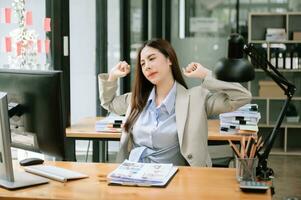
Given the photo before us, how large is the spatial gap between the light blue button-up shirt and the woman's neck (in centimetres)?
3

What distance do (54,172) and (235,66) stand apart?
95 cm

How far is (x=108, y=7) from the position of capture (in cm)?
566

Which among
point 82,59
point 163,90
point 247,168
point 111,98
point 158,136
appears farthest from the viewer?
point 82,59

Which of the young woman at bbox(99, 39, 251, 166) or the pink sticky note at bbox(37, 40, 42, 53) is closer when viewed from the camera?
the young woman at bbox(99, 39, 251, 166)

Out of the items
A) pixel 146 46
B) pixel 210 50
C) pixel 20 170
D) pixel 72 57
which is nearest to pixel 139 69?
pixel 146 46

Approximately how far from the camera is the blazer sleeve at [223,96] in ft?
9.82

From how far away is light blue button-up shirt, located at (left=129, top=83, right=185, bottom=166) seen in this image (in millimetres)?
2992

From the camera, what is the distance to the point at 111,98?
11.2 feet

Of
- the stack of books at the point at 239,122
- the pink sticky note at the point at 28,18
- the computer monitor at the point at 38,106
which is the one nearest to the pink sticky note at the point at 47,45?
the pink sticky note at the point at 28,18

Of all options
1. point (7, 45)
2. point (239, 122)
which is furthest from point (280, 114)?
point (7, 45)

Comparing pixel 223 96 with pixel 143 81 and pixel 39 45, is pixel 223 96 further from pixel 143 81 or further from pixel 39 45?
pixel 39 45

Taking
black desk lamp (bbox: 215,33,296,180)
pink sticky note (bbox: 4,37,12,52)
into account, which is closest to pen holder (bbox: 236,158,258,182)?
black desk lamp (bbox: 215,33,296,180)

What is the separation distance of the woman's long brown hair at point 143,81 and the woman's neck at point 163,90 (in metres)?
0.06

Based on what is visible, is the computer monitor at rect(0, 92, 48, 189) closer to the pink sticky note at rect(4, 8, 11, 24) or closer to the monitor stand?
the monitor stand
